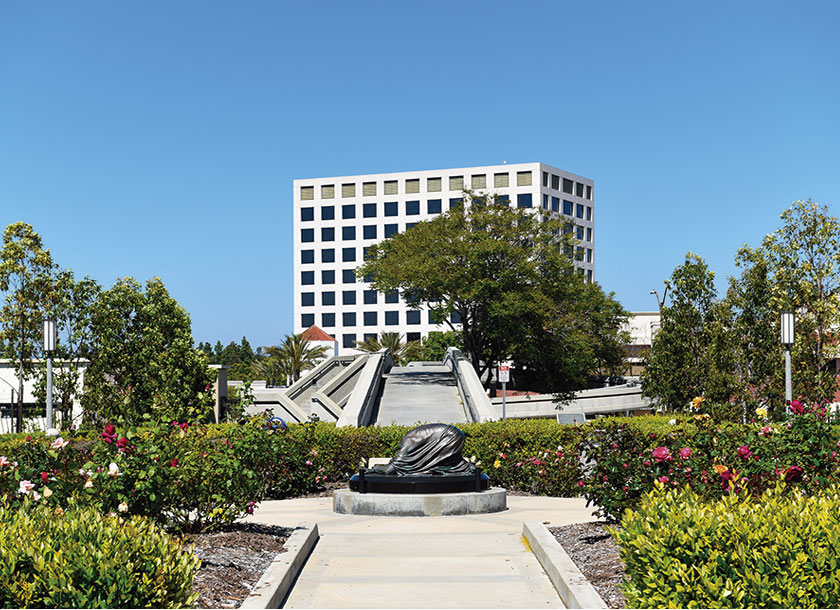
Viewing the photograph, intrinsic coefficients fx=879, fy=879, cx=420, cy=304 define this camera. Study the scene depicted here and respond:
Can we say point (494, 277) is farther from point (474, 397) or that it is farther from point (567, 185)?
point (567, 185)

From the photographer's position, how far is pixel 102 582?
5395 millimetres

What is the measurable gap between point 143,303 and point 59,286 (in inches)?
137

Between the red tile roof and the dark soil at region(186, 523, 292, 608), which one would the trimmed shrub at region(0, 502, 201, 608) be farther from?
the red tile roof

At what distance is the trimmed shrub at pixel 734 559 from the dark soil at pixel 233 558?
3.40 metres

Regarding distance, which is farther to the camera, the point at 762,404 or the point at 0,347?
the point at 0,347

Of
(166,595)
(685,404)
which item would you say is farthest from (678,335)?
(166,595)

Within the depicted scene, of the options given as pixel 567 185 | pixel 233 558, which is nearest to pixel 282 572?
pixel 233 558

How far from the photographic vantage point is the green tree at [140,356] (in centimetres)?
2685

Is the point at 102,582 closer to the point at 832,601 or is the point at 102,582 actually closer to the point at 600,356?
the point at 832,601

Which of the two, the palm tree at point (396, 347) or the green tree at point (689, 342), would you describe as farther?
the palm tree at point (396, 347)

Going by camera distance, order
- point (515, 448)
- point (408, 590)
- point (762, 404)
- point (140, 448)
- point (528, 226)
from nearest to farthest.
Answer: point (408, 590)
point (140, 448)
point (515, 448)
point (762, 404)
point (528, 226)

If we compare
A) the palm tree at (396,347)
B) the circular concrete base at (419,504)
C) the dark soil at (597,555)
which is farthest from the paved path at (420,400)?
the palm tree at (396,347)

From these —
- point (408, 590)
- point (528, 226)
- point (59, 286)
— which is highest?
point (528, 226)

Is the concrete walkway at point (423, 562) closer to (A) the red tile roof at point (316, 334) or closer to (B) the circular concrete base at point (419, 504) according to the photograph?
(B) the circular concrete base at point (419, 504)
